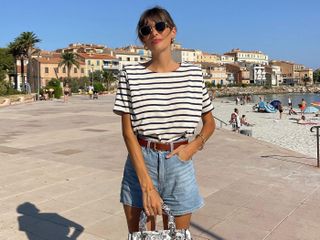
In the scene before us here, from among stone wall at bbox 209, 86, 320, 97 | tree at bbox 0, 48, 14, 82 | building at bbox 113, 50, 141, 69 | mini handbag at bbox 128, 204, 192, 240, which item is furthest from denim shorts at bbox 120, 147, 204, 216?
stone wall at bbox 209, 86, 320, 97

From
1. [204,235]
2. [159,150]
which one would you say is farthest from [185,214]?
[204,235]

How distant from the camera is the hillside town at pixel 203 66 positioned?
81.6 metres

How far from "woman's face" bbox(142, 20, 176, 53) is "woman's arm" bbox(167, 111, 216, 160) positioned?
0.48m

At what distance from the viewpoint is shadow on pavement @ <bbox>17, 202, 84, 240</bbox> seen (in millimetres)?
3988

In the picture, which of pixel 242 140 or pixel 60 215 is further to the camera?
pixel 242 140

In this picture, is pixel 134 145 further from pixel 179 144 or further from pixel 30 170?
pixel 30 170

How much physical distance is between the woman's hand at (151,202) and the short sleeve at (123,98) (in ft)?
1.54

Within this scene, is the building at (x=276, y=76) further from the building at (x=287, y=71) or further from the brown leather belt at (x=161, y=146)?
the brown leather belt at (x=161, y=146)

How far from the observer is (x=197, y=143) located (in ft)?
7.22

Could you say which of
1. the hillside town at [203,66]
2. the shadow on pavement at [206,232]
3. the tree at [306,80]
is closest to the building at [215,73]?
the hillside town at [203,66]

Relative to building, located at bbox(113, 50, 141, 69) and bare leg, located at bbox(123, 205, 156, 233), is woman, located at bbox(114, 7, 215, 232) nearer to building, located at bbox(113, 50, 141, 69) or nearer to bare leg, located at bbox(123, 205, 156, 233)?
bare leg, located at bbox(123, 205, 156, 233)

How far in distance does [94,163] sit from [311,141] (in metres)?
10.9

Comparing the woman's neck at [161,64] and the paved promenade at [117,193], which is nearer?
the woman's neck at [161,64]

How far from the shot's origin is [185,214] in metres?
2.23
